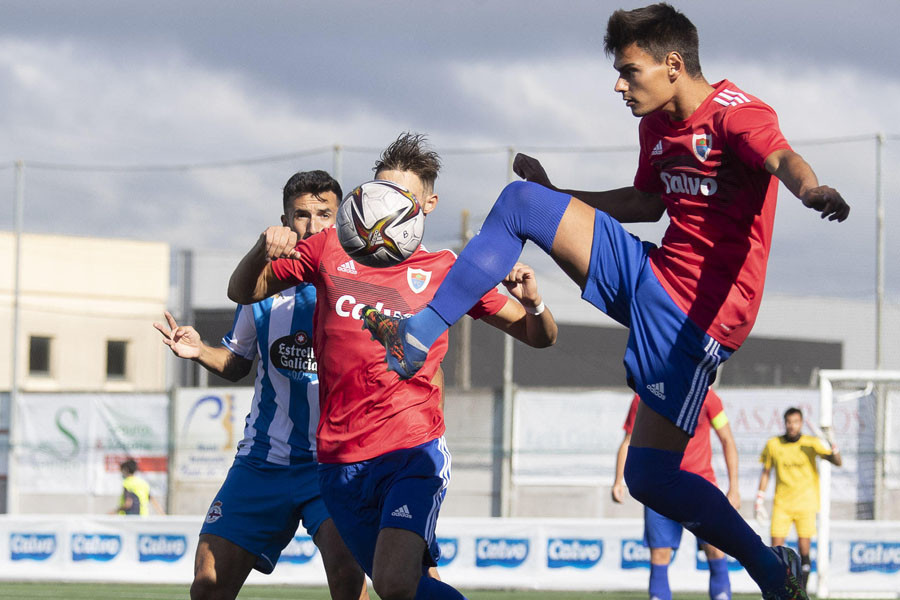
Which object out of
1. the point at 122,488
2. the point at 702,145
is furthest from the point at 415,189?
the point at 122,488

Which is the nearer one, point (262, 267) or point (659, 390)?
point (659, 390)

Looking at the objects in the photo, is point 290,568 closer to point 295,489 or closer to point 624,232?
point 295,489

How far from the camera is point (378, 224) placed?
4637mm

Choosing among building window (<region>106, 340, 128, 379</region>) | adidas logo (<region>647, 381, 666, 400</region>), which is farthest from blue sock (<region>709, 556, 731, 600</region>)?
building window (<region>106, 340, 128, 379</region>)

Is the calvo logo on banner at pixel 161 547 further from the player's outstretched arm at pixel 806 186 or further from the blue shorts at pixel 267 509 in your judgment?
the player's outstretched arm at pixel 806 186

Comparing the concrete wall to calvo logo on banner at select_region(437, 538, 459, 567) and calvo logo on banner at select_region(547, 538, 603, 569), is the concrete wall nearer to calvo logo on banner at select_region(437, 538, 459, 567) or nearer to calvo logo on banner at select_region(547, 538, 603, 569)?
calvo logo on banner at select_region(437, 538, 459, 567)

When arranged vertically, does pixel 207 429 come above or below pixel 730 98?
below

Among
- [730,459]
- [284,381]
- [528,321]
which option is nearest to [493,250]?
[528,321]

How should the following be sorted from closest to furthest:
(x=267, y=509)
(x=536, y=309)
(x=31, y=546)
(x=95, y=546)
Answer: (x=536, y=309)
(x=267, y=509)
(x=95, y=546)
(x=31, y=546)

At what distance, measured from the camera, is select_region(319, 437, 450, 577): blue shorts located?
4.86 m

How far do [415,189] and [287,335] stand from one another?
1.03 m

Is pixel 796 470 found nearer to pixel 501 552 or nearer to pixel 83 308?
pixel 501 552

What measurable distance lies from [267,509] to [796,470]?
28.4ft

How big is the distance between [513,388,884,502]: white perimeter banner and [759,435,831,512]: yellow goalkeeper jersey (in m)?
1.59
